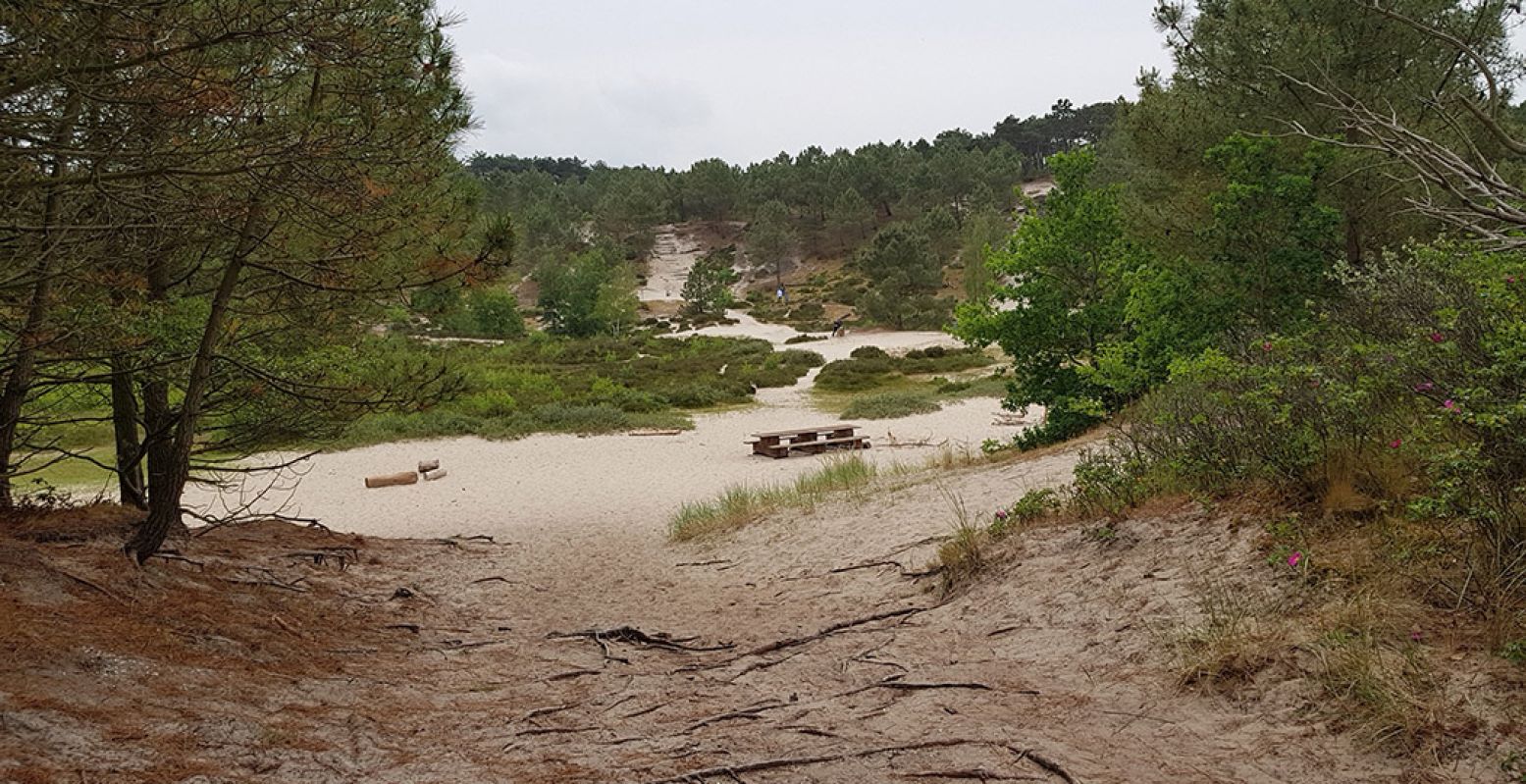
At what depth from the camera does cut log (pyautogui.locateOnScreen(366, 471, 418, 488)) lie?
53.6ft

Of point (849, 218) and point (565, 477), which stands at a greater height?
point (849, 218)

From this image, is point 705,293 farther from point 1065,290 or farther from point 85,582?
point 85,582

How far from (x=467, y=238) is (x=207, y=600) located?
4.25m

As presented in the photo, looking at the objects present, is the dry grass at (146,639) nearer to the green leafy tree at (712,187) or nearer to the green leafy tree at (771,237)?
the green leafy tree at (771,237)

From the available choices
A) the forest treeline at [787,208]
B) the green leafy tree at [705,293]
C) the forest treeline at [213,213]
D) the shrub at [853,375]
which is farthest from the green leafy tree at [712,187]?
the forest treeline at [213,213]

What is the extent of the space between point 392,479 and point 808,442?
833cm

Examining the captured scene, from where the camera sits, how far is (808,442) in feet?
63.4

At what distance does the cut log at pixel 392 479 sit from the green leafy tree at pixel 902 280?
3876 centimetres

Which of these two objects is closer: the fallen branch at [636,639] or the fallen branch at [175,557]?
the fallen branch at [636,639]

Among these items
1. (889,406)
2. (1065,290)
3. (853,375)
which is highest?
(1065,290)

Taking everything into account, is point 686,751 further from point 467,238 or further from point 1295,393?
point 467,238

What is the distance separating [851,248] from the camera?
80.8 m

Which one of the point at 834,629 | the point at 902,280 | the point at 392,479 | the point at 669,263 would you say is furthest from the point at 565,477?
the point at 669,263

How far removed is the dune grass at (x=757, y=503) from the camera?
11.3 metres
